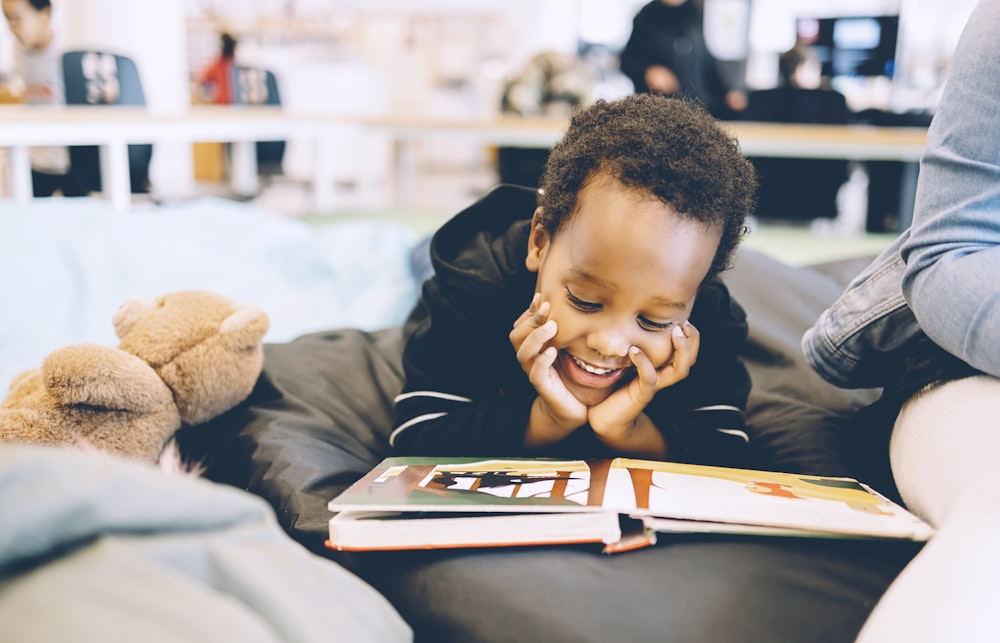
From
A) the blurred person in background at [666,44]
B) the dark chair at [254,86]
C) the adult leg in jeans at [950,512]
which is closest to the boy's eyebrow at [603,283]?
the adult leg in jeans at [950,512]

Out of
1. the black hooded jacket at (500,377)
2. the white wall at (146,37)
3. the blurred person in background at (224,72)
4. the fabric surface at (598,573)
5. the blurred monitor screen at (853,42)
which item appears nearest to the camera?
the fabric surface at (598,573)

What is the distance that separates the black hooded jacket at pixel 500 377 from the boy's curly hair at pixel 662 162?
10cm

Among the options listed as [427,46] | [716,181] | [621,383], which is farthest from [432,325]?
[427,46]

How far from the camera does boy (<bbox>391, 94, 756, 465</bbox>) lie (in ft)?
2.72

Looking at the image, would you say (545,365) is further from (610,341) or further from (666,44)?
(666,44)

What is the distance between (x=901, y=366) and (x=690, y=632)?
423mm

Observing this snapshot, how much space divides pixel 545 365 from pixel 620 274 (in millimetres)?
112

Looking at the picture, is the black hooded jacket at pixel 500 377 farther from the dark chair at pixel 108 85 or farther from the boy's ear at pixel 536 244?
the dark chair at pixel 108 85

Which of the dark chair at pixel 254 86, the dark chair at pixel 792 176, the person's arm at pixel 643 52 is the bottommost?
the dark chair at pixel 792 176

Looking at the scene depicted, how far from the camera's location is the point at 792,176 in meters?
4.65

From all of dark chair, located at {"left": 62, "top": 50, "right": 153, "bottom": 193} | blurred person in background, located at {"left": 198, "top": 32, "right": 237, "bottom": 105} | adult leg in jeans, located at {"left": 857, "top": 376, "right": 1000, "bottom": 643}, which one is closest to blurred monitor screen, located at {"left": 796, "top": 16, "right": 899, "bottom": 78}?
blurred person in background, located at {"left": 198, "top": 32, "right": 237, "bottom": 105}

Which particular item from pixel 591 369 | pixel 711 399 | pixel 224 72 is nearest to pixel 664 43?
pixel 224 72

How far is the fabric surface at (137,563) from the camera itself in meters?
0.46

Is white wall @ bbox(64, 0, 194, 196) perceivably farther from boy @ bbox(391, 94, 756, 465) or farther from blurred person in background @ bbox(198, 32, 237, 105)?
boy @ bbox(391, 94, 756, 465)
